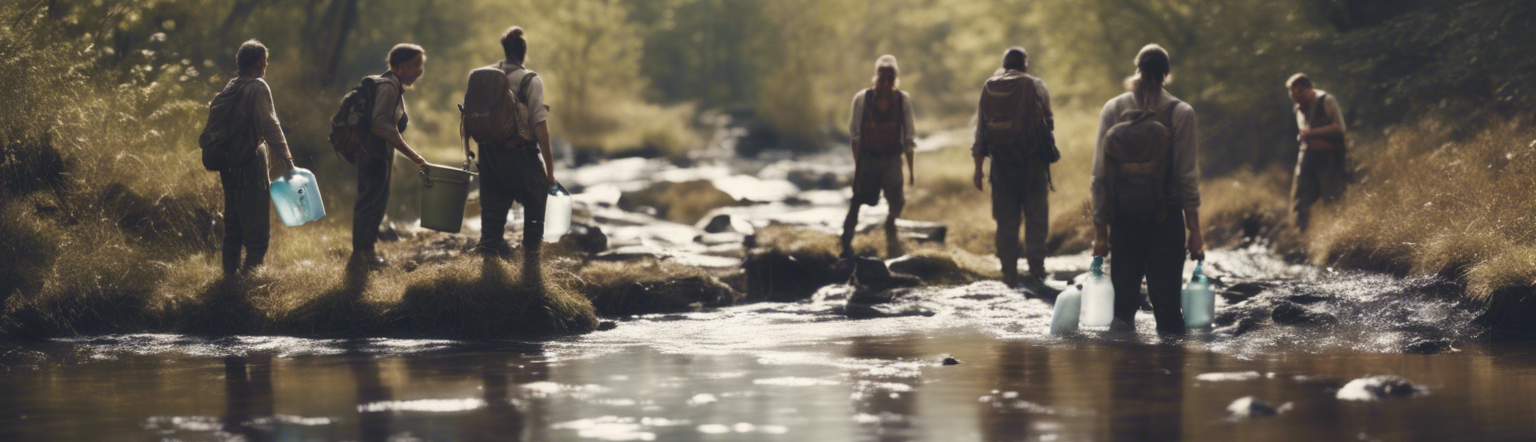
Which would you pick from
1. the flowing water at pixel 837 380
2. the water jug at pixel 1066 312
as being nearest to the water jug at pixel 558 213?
the flowing water at pixel 837 380

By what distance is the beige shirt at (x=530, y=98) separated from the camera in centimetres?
1116

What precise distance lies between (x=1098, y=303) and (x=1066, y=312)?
21cm

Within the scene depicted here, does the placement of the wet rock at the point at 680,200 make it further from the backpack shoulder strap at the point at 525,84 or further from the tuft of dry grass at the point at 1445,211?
the backpack shoulder strap at the point at 525,84

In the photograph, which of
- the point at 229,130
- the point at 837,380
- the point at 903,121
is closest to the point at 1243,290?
the point at 903,121

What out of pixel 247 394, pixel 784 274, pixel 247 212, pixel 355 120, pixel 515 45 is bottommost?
pixel 247 394

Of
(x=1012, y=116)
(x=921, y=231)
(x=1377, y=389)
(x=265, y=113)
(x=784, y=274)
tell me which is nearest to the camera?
(x=1377, y=389)

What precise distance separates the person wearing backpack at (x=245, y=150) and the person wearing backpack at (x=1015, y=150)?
16.2 feet

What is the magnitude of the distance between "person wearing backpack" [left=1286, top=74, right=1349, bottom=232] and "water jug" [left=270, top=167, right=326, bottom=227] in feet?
29.2

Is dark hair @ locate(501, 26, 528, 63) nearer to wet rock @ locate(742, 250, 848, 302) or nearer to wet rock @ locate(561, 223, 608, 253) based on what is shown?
wet rock @ locate(742, 250, 848, 302)

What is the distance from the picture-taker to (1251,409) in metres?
6.71

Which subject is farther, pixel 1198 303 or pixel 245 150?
pixel 245 150

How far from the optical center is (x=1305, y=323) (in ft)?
33.9

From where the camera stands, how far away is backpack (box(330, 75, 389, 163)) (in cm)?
1116

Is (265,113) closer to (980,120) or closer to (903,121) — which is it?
(980,120)
